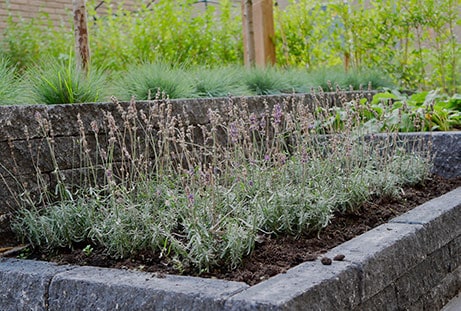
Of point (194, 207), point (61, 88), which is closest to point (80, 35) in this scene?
point (61, 88)

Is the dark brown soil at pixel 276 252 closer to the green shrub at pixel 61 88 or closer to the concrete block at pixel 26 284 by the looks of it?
the concrete block at pixel 26 284

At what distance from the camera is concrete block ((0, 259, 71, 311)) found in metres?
2.37

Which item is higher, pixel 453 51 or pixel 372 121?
pixel 453 51

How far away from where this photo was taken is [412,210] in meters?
3.18

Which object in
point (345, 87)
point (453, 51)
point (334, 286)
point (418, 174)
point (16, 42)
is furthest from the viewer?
point (16, 42)

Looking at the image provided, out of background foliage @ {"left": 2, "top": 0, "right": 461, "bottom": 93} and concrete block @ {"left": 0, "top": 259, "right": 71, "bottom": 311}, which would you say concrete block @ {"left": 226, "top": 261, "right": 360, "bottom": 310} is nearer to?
concrete block @ {"left": 0, "top": 259, "right": 71, "bottom": 311}

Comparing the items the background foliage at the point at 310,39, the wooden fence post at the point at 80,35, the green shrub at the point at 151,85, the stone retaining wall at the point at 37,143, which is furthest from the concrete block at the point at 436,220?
the background foliage at the point at 310,39

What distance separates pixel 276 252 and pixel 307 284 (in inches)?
20.3

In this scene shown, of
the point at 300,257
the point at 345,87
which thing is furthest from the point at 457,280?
the point at 345,87

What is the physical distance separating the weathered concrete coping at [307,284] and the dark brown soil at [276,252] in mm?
109

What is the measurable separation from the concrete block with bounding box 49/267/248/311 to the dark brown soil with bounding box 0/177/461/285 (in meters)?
0.13

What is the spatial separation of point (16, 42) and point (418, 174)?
5888 mm

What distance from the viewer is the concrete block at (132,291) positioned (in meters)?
1.99

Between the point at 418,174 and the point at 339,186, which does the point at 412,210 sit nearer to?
the point at 339,186
